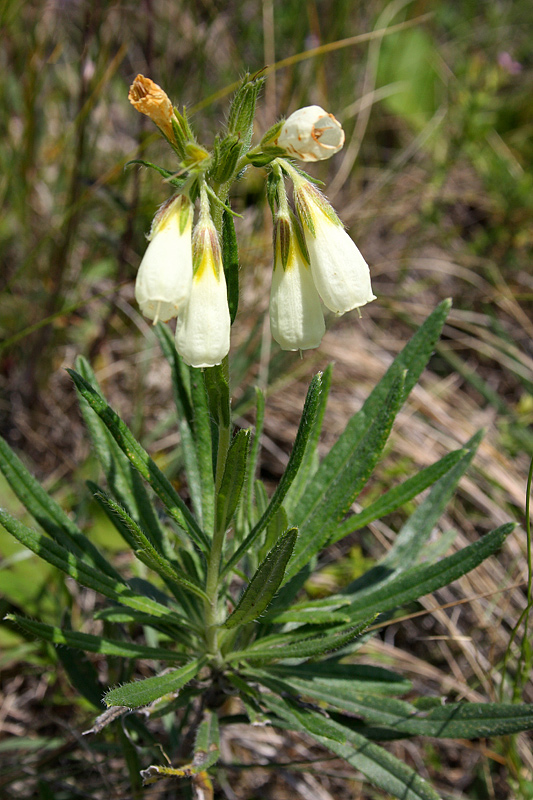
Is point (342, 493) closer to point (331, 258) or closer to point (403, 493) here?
point (403, 493)

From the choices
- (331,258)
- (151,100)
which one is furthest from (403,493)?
(151,100)

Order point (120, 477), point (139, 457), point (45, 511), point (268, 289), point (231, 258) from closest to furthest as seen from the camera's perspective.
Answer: point (231, 258) → point (139, 457) → point (45, 511) → point (120, 477) → point (268, 289)

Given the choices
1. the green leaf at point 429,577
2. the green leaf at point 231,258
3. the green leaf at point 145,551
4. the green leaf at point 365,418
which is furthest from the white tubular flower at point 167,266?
the green leaf at point 429,577

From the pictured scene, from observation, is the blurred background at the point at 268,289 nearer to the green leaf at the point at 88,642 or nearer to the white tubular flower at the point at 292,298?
the green leaf at the point at 88,642

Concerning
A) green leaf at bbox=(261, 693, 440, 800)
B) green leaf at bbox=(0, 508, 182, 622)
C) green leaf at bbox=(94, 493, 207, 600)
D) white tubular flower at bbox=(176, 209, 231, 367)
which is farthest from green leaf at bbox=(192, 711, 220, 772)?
white tubular flower at bbox=(176, 209, 231, 367)

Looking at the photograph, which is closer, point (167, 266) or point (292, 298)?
point (167, 266)

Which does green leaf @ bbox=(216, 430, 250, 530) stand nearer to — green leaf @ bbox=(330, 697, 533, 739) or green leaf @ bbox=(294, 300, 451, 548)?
green leaf @ bbox=(294, 300, 451, 548)
